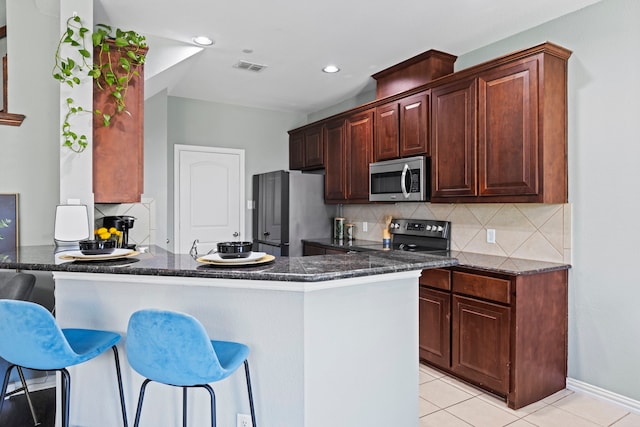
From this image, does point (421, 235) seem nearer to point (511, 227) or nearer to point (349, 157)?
point (511, 227)

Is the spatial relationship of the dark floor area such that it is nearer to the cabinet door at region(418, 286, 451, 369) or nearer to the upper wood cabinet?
the cabinet door at region(418, 286, 451, 369)

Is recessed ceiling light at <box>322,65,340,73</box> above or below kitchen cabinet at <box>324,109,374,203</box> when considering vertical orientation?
above

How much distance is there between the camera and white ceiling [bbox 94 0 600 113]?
106 inches

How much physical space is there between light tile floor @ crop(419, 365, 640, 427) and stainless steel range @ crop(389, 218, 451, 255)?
1.15m

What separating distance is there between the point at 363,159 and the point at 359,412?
2.74m

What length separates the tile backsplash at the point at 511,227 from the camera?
2832 millimetres

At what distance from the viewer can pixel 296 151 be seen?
5.28m

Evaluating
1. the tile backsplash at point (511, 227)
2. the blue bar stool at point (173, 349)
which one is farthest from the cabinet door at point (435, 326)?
the blue bar stool at point (173, 349)

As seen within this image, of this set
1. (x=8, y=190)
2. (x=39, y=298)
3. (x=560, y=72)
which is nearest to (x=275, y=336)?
(x=39, y=298)

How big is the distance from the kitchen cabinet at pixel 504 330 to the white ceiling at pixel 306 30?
69.3 inches

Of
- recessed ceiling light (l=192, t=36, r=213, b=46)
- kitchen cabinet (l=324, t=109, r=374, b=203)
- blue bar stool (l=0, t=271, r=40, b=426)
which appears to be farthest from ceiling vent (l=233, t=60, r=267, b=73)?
blue bar stool (l=0, t=271, r=40, b=426)

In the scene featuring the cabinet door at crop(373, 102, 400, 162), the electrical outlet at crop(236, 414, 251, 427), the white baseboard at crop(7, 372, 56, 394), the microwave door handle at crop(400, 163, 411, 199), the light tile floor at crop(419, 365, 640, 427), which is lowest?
the light tile floor at crop(419, 365, 640, 427)

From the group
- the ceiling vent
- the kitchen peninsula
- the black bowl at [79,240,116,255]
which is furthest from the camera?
the ceiling vent

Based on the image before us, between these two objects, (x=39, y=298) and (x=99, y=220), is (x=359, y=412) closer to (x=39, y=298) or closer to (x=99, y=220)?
(x=39, y=298)
